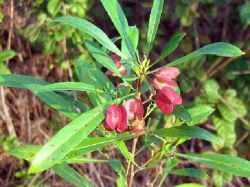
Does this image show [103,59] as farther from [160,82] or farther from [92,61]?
[92,61]

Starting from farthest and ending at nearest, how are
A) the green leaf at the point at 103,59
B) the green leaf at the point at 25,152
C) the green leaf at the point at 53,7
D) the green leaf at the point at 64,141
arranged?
the green leaf at the point at 53,7 → the green leaf at the point at 25,152 → the green leaf at the point at 103,59 → the green leaf at the point at 64,141

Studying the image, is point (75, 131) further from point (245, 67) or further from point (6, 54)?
point (245, 67)

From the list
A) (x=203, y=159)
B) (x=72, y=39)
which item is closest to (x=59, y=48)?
(x=72, y=39)

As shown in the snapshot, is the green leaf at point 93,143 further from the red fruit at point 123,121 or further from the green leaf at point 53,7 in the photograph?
the green leaf at point 53,7

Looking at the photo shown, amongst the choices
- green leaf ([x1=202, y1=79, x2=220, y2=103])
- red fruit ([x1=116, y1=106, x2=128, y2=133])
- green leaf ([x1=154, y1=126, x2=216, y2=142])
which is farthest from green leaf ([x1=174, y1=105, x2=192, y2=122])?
green leaf ([x1=202, y1=79, x2=220, y2=103])

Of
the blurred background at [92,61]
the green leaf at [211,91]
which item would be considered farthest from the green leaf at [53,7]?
the green leaf at [211,91]

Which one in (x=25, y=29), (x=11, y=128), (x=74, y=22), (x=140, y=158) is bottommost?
(x=140, y=158)
